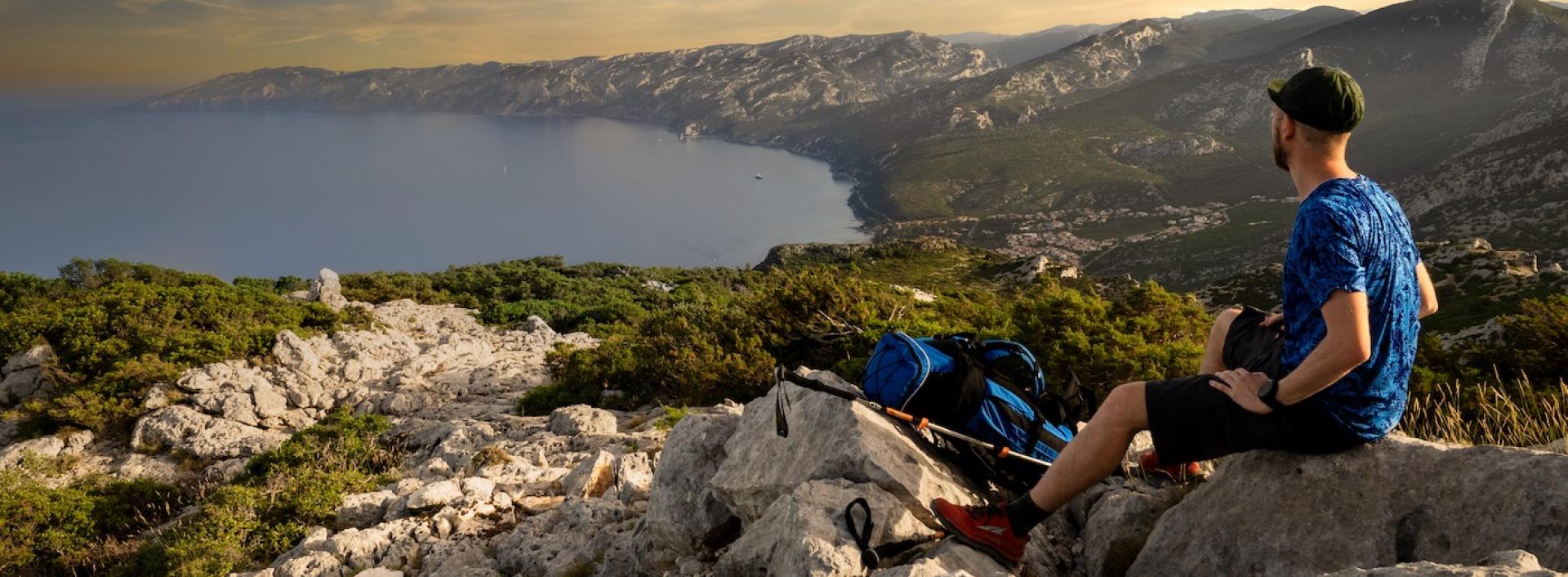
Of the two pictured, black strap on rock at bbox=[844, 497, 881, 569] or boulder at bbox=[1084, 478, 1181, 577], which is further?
boulder at bbox=[1084, 478, 1181, 577]

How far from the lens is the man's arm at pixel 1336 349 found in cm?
237

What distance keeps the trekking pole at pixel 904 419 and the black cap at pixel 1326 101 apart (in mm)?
1932

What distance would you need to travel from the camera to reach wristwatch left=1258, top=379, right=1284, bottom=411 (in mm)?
2611

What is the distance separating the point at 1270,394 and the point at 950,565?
139 centimetres

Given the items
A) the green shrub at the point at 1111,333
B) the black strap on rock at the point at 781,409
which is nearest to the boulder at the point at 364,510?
the black strap on rock at the point at 781,409

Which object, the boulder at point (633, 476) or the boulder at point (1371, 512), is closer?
the boulder at point (1371, 512)

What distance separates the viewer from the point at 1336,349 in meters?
2.39

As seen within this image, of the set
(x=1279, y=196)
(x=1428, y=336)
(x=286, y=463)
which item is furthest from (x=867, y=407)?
(x=1279, y=196)

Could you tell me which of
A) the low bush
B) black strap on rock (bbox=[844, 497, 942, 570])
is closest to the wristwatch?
black strap on rock (bbox=[844, 497, 942, 570])

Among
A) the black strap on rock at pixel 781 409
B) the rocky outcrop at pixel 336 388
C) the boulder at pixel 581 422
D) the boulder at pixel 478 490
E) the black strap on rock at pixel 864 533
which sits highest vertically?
the black strap on rock at pixel 781 409

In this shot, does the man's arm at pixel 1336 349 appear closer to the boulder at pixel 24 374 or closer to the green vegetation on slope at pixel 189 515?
the green vegetation on slope at pixel 189 515

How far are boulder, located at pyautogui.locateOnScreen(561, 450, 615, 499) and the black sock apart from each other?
3.67 m

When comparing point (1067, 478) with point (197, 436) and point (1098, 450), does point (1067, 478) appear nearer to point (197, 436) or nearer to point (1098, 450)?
point (1098, 450)

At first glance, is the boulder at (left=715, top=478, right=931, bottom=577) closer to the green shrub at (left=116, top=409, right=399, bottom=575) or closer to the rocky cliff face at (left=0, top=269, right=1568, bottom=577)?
the rocky cliff face at (left=0, top=269, right=1568, bottom=577)
